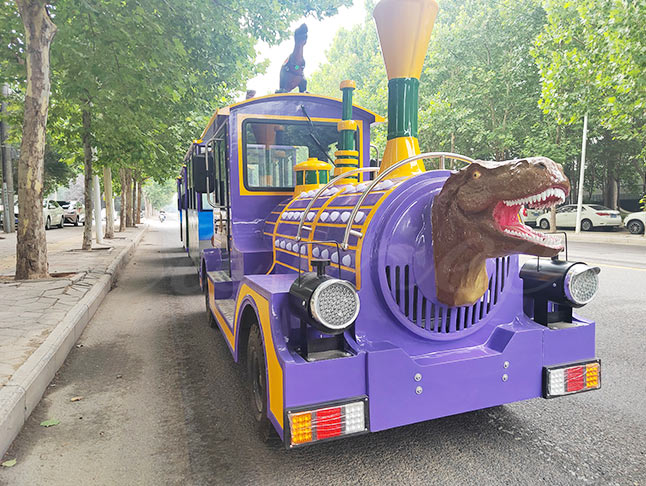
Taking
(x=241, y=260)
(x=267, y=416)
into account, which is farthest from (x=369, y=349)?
(x=241, y=260)

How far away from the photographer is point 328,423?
2.25 m

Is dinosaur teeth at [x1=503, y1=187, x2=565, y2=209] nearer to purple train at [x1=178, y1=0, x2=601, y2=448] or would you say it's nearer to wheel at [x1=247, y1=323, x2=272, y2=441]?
A: purple train at [x1=178, y1=0, x2=601, y2=448]

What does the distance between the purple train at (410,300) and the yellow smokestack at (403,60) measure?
0.01 metres

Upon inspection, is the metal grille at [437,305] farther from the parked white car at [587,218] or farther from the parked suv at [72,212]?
the parked suv at [72,212]

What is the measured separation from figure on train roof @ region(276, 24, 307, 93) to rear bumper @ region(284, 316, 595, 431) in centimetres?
381

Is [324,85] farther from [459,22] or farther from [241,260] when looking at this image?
[241,260]

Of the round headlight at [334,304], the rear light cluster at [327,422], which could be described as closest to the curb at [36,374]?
the rear light cluster at [327,422]

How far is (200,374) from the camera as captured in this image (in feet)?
13.4

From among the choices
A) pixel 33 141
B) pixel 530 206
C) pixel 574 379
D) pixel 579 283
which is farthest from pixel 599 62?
pixel 33 141

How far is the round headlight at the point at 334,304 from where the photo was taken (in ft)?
7.16

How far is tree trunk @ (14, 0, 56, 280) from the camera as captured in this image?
715 centimetres

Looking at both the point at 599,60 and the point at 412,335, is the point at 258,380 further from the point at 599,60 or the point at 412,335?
the point at 599,60

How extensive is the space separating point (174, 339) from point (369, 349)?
3444 millimetres

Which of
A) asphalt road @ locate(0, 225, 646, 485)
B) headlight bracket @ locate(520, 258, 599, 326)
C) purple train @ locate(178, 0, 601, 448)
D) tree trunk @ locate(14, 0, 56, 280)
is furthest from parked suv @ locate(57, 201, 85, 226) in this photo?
headlight bracket @ locate(520, 258, 599, 326)
